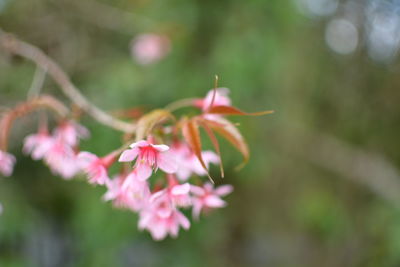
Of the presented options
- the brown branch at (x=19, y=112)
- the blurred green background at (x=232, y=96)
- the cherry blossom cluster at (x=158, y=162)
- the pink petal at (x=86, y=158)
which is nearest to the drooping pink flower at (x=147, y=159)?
the cherry blossom cluster at (x=158, y=162)

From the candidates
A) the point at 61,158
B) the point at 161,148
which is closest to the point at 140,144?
the point at 161,148

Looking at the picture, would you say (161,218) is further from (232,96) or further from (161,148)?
(232,96)

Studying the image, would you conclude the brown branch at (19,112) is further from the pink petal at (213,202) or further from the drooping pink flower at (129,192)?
the pink petal at (213,202)

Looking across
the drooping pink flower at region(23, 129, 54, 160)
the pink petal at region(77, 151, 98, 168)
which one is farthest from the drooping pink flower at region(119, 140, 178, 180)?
the drooping pink flower at region(23, 129, 54, 160)

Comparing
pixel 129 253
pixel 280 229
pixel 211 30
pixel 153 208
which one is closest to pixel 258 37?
pixel 211 30

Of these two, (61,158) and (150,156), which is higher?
(150,156)

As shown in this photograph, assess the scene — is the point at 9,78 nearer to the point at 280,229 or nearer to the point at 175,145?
the point at 175,145
